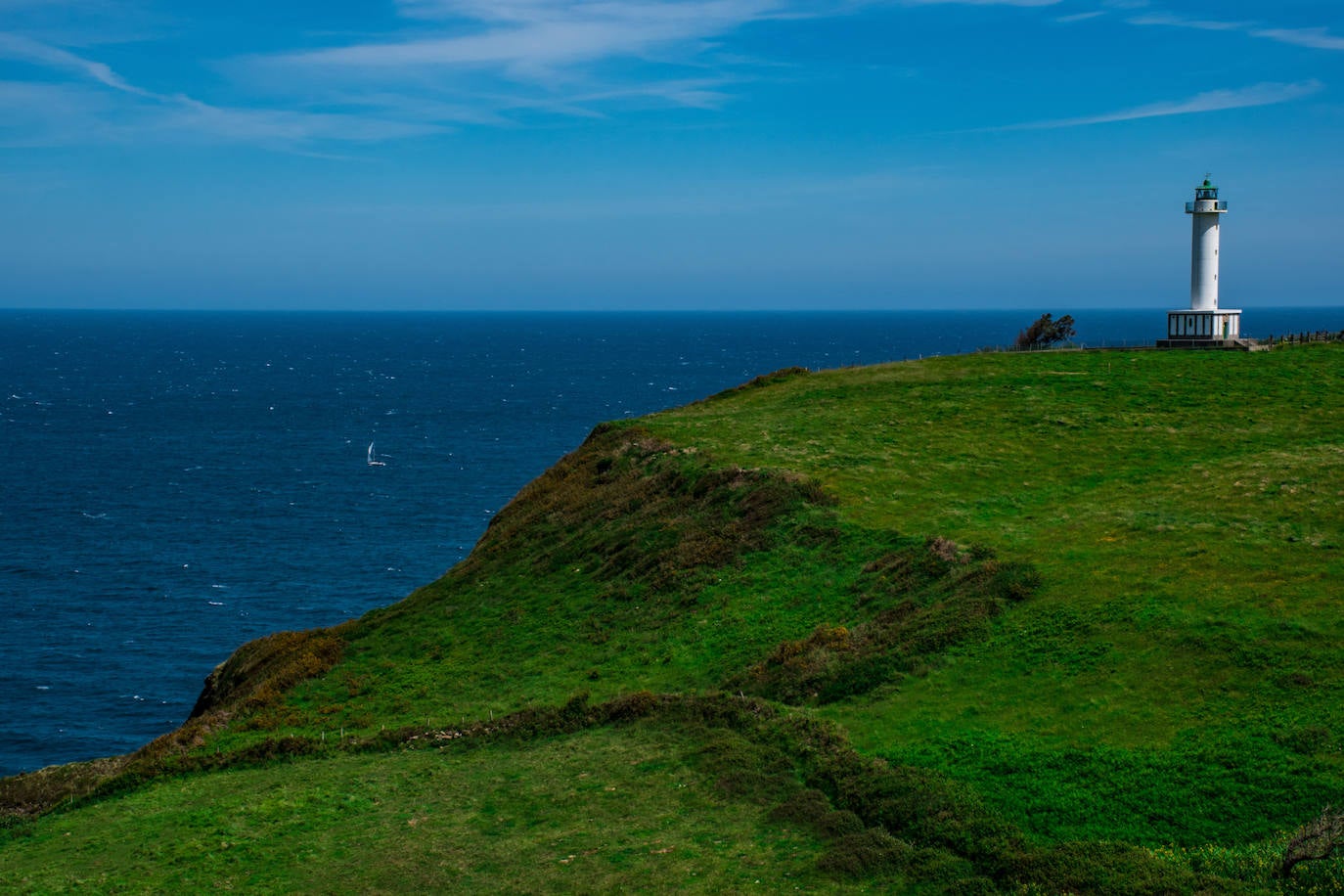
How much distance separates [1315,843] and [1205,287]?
60593 mm

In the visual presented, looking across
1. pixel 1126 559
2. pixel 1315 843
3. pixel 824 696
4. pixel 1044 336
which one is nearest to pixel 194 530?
pixel 824 696

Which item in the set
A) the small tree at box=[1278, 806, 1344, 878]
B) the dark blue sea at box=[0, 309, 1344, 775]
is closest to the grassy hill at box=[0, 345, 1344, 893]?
the small tree at box=[1278, 806, 1344, 878]

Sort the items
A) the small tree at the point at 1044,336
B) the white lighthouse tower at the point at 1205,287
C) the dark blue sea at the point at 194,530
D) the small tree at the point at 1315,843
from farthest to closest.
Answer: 1. the small tree at the point at 1044,336
2. the white lighthouse tower at the point at 1205,287
3. the dark blue sea at the point at 194,530
4. the small tree at the point at 1315,843

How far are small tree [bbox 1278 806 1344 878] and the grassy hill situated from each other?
15.1 inches

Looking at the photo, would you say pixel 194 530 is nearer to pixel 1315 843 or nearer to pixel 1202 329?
pixel 1202 329

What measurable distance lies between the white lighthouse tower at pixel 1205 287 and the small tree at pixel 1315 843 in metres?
58.7

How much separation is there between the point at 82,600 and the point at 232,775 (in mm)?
41279

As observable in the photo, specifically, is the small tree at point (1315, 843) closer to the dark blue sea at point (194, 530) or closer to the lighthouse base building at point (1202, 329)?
the dark blue sea at point (194, 530)

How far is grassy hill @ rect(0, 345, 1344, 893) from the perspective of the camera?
24672 millimetres

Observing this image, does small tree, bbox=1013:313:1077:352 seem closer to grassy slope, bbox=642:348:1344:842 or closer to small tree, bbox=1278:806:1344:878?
grassy slope, bbox=642:348:1344:842

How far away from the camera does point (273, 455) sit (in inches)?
4919

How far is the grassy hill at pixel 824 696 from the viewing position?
24.7 meters

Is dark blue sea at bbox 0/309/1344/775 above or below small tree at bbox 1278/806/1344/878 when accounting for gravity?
below

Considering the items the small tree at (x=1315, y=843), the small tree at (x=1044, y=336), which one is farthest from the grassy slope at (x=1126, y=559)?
the small tree at (x=1044, y=336)
